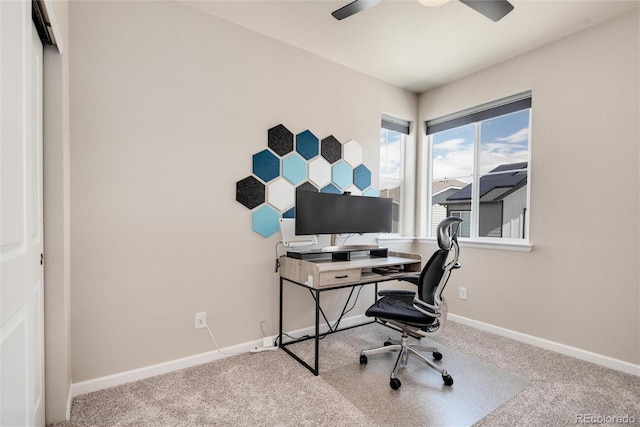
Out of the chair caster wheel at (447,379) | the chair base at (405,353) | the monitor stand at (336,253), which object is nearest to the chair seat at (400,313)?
the chair base at (405,353)

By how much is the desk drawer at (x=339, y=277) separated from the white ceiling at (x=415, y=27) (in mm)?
1909

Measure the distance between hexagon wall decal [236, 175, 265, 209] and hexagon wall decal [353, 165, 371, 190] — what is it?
3.55 feet

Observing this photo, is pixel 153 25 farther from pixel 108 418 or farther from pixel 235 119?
pixel 108 418

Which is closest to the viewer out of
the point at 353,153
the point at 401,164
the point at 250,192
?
the point at 250,192

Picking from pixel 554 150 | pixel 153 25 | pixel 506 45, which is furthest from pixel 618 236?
pixel 153 25

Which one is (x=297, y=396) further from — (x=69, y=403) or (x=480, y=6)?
(x=480, y=6)

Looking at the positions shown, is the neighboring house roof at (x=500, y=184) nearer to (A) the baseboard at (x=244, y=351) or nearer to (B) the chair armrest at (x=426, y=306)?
(A) the baseboard at (x=244, y=351)

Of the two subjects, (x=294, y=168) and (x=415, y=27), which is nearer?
(x=415, y=27)

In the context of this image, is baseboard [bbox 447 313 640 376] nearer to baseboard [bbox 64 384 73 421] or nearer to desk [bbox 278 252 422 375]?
desk [bbox 278 252 422 375]

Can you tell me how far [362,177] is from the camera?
3.31 metres

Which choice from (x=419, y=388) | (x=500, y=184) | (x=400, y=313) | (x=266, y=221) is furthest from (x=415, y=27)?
(x=419, y=388)

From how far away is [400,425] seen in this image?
1.67 metres

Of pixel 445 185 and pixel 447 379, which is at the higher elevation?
pixel 445 185

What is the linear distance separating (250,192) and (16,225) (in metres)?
1.57
